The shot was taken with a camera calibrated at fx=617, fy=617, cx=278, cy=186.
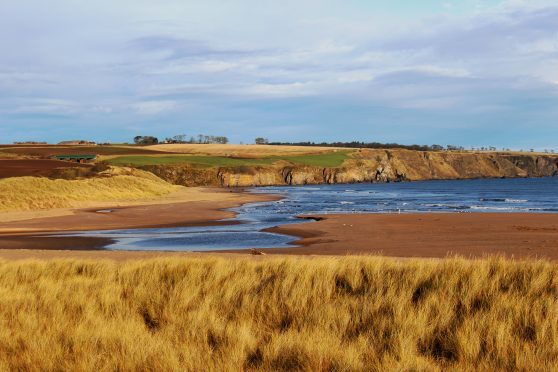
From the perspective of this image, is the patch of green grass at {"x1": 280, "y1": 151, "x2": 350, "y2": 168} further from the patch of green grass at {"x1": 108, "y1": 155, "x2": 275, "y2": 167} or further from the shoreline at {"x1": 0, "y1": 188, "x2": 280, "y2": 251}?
the shoreline at {"x1": 0, "y1": 188, "x2": 280, "y2": 251}

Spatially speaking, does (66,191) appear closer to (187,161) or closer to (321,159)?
(187,161)

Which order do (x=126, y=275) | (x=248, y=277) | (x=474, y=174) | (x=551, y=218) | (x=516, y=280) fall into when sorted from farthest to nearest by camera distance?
(x=474, y=174), (x=551, y=218), (x=126, y=275), (x=248, y=277), (x=516, y=280)

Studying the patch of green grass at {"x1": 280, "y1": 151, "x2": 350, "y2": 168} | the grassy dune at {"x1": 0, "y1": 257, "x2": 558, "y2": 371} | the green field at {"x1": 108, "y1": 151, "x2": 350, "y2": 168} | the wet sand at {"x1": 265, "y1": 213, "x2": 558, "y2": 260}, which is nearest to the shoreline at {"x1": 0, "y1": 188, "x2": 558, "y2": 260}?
the wet sand at {"x1": 265, "y1": 213, "x2": 558, "y2": 260}

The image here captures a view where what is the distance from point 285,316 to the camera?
382 inches

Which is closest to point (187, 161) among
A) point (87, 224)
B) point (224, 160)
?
point (224, 160)

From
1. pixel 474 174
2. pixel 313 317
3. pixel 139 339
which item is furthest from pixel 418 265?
pixel 474 174

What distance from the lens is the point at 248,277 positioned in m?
11.4

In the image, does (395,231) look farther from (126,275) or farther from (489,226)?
(126,275)

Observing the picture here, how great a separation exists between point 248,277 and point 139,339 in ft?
11.8

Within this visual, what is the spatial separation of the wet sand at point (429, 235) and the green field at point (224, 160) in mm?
93604

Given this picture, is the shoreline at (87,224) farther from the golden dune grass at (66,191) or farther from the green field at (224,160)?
the green field at (224,160)

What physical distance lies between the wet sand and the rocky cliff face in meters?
90.2

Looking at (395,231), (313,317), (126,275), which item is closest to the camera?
(313,317)

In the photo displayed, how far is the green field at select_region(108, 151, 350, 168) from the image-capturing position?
127637 millimetres
